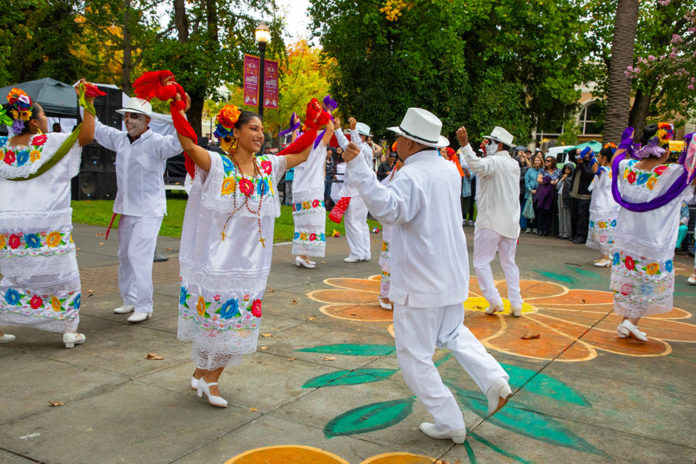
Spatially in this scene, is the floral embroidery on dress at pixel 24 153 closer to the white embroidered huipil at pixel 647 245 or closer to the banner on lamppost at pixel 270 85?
the white embroidered huipil at pixel 647 245

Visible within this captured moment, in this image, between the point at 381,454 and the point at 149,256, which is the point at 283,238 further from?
the point at 381,454

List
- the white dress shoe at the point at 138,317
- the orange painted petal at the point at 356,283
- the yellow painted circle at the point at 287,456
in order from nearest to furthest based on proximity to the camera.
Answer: the yellow painted circle at the point at 287,456
the white dress shoe at the point at 138,317
the orange painted petal at the point at 356,283

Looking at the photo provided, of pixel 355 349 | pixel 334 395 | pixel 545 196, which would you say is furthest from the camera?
pixel 545 196

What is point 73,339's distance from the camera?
4.73 metres

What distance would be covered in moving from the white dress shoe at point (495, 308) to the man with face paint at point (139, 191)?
3.53 metres

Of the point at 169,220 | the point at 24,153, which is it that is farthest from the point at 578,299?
the point at 169,220

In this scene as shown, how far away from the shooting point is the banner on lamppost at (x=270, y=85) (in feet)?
44.5

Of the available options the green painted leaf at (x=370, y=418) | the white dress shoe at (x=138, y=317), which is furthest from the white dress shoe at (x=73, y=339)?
the green painted leaf at (x=370, y=418)

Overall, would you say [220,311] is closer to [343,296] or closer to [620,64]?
[343,296]

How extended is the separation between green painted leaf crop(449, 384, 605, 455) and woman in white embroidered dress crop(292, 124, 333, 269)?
482 cm

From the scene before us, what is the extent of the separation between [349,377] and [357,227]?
5.23 metres

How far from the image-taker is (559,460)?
3.13 metres

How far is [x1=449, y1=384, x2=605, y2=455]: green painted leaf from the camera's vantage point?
3350mm

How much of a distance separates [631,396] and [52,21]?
91.2 feet
